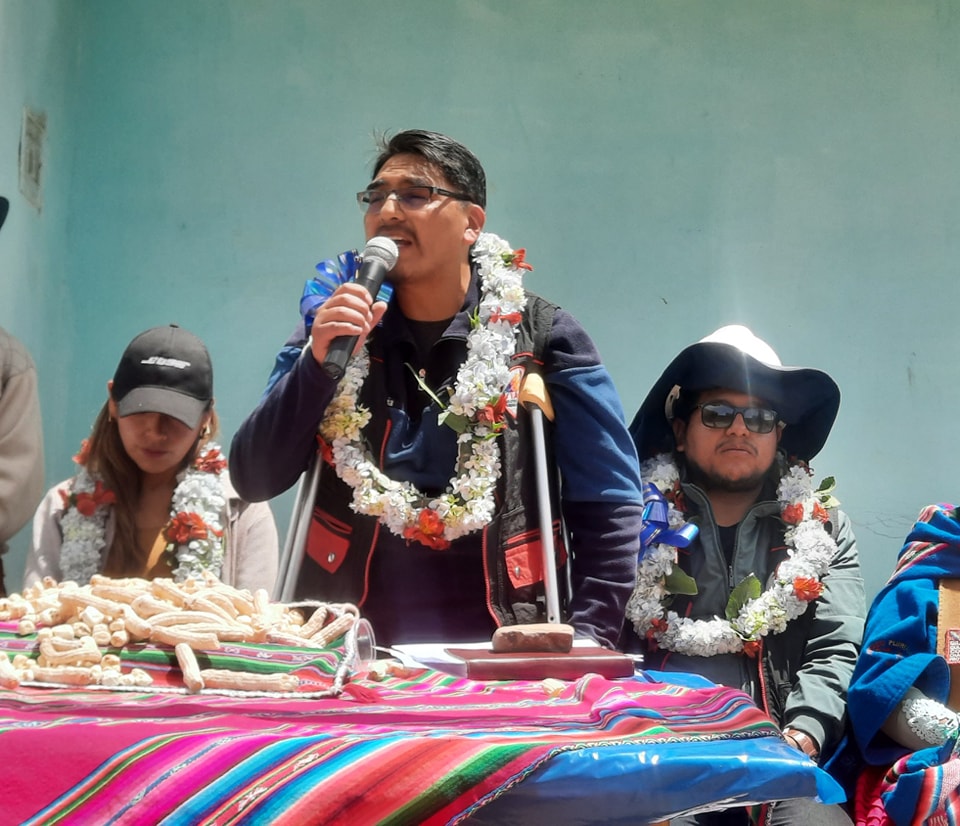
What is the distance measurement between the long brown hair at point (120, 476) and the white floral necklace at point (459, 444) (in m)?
1.30

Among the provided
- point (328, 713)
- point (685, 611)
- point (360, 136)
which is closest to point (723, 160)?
point (360, 136)

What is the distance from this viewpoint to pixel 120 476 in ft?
12.9

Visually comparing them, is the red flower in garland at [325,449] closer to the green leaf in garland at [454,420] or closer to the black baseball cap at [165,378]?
the green leaf in garland at [454,420]

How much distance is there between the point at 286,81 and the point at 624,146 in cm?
145

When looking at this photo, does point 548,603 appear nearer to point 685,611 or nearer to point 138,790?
point 685,611

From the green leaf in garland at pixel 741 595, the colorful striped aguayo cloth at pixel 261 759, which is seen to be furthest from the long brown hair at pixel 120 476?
the colorful striped aguayo cloth at pixel 261 759

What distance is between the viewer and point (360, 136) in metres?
5.03

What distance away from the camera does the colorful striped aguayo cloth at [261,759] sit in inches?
52.4

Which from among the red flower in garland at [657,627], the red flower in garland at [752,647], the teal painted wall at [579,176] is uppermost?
the teal painted wall at [579,176]

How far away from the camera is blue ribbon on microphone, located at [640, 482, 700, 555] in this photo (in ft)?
11.8

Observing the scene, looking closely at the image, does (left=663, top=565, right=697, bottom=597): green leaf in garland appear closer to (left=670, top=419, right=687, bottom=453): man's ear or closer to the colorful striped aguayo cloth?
(left=670, top=419, right=687, bottom=453): man's ear

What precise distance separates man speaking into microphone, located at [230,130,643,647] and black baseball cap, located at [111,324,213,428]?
3.12 feet

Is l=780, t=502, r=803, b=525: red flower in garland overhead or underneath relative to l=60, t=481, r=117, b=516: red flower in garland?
underneath

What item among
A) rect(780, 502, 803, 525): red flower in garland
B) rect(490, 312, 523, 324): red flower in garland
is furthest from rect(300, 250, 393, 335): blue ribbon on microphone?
rect(780, 502, 803, 525): red flower in garland
